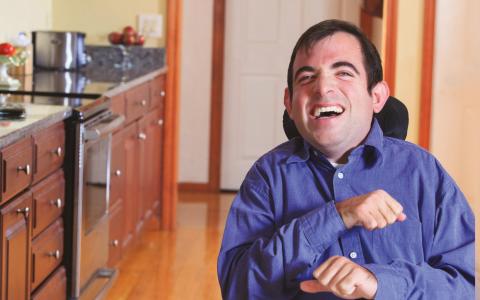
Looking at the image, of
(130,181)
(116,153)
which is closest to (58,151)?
(116,153)

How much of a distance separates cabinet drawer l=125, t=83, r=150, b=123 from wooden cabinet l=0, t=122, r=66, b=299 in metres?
1.10

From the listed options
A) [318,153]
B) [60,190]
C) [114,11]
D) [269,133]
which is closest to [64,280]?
[60,190]

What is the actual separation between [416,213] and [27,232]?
4.95 ft

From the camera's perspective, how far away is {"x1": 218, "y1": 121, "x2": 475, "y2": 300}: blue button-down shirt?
162cm

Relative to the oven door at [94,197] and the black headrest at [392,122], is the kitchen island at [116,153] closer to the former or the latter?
the oven door at [94,197]

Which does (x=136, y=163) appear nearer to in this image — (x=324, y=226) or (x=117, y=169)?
(x=117, y=169)

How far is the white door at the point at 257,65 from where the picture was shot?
6.40 metres

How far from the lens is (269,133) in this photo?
6.52 m

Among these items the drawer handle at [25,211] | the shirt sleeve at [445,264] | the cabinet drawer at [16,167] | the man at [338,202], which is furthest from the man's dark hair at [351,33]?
the drawer handle at [25,211]

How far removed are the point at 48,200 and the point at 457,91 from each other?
2487 millimetres

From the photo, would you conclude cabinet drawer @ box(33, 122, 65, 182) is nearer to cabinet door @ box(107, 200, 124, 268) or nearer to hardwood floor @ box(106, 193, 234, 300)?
cabinet door @ box(107, 200, 124, 268)

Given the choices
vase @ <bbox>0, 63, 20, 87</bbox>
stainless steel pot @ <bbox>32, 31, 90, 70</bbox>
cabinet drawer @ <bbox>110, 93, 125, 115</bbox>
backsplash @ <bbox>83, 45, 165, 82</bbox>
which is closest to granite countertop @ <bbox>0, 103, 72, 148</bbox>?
vase @ <bbox>0, 63, 20, 87</bbox>

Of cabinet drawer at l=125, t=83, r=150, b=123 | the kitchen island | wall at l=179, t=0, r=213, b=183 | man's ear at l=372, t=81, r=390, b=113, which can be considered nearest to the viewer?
man's ear at l=372, t=81, r=390, b=113

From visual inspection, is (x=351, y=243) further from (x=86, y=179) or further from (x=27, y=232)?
(x=86, y=179)
